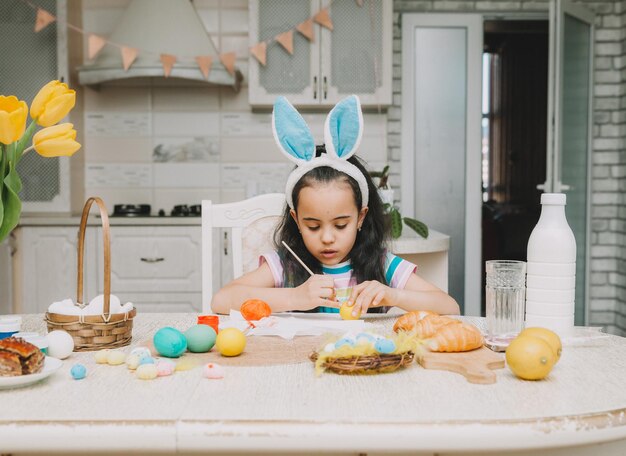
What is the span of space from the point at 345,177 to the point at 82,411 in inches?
36.0

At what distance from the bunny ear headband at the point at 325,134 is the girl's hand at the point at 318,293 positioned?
0.28 meters

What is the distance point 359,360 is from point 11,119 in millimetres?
606

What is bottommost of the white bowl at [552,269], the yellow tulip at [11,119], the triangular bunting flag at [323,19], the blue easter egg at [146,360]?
the blue easter egg at [146,360]

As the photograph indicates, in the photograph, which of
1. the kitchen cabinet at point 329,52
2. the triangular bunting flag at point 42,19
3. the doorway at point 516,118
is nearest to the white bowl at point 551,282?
the kitchen cabinet at point 329,52

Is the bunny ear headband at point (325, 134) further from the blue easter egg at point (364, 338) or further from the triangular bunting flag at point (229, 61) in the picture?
the triangular bunting flag at point (229, 61)

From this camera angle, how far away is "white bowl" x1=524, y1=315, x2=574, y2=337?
109 cm

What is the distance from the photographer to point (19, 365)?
2.73ft

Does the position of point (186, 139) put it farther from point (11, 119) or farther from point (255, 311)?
point (11, 119)

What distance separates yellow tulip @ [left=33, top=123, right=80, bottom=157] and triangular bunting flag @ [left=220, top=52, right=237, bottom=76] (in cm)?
258

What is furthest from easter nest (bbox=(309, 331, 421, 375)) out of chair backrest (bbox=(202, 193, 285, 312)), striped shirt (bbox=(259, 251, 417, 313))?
chair backrest (bbox=(202, 193, 285, 312))

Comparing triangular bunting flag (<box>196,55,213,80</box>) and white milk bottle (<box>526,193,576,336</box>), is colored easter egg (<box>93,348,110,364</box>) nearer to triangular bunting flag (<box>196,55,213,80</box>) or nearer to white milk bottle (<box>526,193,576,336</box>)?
white milk bottle (<box>526,193,576,336</box>)

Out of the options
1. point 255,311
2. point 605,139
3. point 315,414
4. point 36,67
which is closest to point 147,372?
point 315,414

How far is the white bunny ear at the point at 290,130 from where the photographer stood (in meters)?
1.32

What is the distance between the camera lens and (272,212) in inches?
74.3
